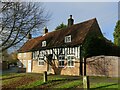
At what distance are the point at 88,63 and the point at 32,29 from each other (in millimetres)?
9279

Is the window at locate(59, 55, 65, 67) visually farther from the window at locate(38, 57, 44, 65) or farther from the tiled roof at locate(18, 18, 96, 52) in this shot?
the window at locate(38, 57, 44, 65)

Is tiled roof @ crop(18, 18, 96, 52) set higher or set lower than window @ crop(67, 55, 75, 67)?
higher

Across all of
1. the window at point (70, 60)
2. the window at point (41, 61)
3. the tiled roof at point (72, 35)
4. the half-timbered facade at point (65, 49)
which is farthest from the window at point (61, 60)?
the window at point (41, 61)

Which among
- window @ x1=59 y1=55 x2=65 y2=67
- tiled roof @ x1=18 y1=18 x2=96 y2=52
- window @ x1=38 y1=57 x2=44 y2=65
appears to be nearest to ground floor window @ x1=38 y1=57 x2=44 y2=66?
window @ x1=38 y1=57 x2=44 y2=65

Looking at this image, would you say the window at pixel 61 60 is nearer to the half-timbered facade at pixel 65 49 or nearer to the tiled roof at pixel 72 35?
the half-timbered facade at pixel 65 49

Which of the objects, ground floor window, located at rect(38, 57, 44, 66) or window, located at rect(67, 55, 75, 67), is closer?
window, located at rect(67, 55, 75, 67)

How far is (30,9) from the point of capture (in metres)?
34.9

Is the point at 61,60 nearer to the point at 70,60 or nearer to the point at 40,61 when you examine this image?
the point at 70,60

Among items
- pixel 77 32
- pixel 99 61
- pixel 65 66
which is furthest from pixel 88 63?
pixel 77 32

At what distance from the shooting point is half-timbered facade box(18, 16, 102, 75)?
35.2m

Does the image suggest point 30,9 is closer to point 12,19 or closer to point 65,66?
point 12,19

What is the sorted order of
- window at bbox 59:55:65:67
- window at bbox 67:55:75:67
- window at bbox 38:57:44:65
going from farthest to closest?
window at bbox 38:57:44:65, window at bbox 59:55:65:67, window at bbox 67:55:75:67

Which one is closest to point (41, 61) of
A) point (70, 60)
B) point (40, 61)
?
point (40, 61)

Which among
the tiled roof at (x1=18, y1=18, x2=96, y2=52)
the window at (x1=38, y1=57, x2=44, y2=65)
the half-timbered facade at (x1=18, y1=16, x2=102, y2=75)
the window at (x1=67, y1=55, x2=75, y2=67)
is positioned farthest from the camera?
the window at (x1=38, y1=57, x2=44, y2=65)
